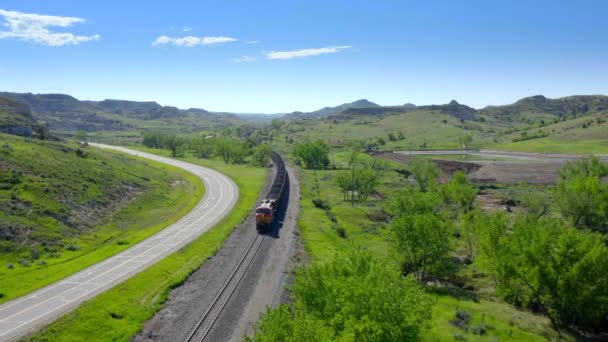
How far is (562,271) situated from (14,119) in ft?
485

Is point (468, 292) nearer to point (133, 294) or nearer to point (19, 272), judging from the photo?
point (133, 294)

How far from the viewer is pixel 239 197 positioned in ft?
314

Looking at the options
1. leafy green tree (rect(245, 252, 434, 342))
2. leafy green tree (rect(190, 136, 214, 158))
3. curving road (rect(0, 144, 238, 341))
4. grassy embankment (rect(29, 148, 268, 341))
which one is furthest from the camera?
leafy green tree (rect(190, 136, 214, 158))

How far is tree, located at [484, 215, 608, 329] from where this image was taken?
39.1m

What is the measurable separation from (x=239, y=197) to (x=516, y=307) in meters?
62.7

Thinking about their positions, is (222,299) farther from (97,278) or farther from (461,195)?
(461,195)

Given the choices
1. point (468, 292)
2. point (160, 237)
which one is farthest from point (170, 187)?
point (468, 292)

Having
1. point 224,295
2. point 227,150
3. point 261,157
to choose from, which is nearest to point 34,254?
point 224,295

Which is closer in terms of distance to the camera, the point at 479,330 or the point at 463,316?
the point at 479,330

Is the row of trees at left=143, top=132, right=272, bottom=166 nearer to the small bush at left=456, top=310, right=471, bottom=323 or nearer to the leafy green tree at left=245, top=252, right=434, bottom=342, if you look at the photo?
the small bush at left=456, top=310, right=471, bottom=323

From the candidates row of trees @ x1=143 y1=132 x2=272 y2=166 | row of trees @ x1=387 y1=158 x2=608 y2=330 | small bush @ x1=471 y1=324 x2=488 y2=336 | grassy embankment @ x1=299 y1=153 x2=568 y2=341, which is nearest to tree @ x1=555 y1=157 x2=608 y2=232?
row of trees @ x1=387 y1=158 x2=608 y2=330

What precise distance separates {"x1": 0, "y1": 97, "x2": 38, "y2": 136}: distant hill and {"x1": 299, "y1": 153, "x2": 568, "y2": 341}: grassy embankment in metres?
81.5

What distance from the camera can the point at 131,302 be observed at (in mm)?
41969

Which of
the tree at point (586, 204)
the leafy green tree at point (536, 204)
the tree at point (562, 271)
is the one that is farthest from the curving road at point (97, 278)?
the tree at point (586, 204)
